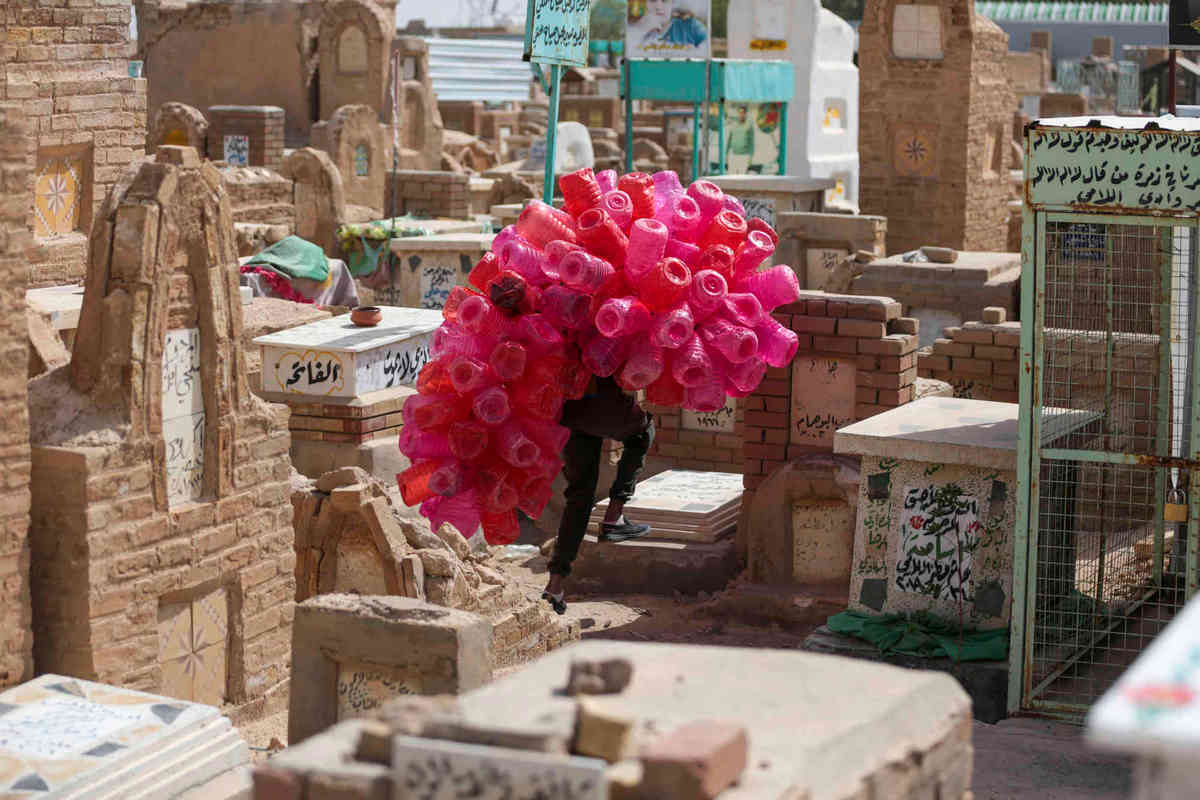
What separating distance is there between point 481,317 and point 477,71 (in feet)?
115

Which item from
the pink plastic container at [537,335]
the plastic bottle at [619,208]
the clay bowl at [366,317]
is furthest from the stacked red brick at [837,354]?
the pink plastic container at [537,335]

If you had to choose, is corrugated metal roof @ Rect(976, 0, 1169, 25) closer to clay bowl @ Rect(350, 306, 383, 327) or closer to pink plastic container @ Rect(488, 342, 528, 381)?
clay bowl @ Rect(350, 306, 383, 327)

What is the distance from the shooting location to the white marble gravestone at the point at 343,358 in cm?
948

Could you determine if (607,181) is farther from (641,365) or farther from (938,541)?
(938,541)

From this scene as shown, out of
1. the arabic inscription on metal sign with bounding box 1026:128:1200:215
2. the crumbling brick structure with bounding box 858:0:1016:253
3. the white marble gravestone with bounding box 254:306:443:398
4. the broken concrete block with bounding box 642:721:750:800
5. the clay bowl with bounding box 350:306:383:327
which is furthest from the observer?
the crumbling brick structure with bounding box 858:0:1016:253

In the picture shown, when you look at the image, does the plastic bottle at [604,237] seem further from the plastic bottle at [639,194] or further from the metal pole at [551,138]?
the metal pole at [551,138]

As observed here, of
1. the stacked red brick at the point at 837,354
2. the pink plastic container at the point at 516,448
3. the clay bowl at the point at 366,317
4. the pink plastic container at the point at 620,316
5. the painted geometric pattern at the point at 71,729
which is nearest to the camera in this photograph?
the painted geometric pattern at the point at 71,729

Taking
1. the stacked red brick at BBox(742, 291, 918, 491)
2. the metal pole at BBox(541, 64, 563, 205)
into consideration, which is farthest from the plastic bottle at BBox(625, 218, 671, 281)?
the metal pole at BBox(541, 64, 563, 205)

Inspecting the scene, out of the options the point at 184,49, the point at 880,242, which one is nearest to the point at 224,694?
the point at 880,242

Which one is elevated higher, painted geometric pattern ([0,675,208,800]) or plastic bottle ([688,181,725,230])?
plastic bottle ([688,181,725,230])

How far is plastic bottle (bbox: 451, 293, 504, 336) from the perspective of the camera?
7.46m

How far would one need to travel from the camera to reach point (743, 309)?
7586 millimetres

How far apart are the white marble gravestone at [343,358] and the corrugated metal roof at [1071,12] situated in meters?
57.7

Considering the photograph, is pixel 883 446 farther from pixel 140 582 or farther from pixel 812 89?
pixel 812 89
